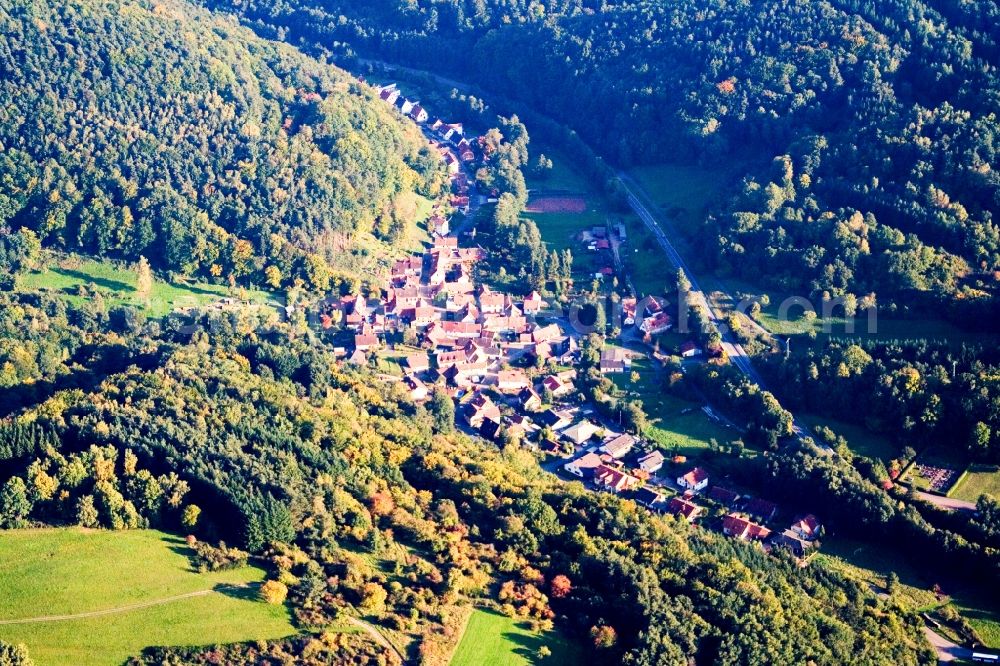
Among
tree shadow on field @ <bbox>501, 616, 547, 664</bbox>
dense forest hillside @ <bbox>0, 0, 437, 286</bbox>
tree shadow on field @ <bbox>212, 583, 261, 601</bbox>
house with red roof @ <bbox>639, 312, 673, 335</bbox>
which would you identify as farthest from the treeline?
tree shadow on field @ <bbox>212, 583, 261, 601</bbox>

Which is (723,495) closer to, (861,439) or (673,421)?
(673,421)

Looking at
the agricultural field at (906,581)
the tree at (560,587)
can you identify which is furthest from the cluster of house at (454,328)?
the tree at (560,587)

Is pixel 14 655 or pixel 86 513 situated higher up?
pixel 86 513

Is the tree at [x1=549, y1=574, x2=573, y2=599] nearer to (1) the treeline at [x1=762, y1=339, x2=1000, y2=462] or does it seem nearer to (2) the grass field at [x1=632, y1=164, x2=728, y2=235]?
(1) the treeline at [x1=762, y1=339, x2=1000, y2=462]

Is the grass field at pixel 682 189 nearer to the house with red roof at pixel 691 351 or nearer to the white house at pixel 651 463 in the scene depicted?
the house with red roof at pixel 691 351

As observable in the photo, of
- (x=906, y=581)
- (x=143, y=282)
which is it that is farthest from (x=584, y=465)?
(x=143, y=282)

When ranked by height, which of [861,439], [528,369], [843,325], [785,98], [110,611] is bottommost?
[110,611]

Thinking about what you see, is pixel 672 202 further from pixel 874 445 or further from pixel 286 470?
pixel 286 470
